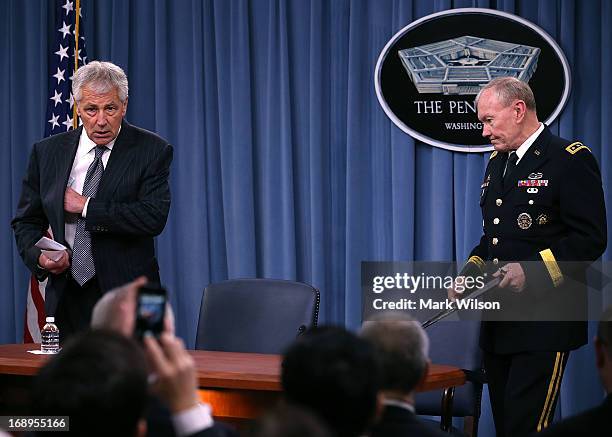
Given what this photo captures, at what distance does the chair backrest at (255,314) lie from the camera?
14.8 feet

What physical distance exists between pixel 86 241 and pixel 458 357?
1.75 meters

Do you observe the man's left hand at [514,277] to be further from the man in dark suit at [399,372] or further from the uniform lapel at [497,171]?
the man in dark suit at [399,372]

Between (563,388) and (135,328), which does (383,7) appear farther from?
(135,328)

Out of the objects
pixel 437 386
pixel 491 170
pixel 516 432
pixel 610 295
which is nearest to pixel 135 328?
pixel 437 386

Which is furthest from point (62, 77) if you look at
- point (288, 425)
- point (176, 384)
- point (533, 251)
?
point (288, 425)

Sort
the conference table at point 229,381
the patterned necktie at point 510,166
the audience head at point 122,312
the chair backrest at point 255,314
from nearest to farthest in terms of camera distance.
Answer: the audience head at point 122,312 → the conference table at point 229,381 → the patterned necktie at point 510,166 → the chair backrest at point 255,314

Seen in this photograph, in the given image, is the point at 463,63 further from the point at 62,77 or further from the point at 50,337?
the point at 50,337

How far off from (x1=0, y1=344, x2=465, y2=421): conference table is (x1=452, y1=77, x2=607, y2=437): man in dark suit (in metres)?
0.45

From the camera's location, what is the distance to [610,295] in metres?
5.32

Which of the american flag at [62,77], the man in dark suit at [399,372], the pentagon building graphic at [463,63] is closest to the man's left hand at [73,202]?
the man in dark suit at [399,372]

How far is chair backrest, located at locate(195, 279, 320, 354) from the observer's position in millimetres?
4516

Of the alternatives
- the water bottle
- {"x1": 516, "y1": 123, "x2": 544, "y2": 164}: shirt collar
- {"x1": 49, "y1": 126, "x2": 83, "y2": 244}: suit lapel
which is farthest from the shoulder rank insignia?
the water bottle

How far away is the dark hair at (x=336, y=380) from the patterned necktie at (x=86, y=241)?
228cm

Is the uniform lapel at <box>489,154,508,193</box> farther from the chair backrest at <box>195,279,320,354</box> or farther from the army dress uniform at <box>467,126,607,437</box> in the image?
the chair backrest at <box>195,279,320,354</box>
